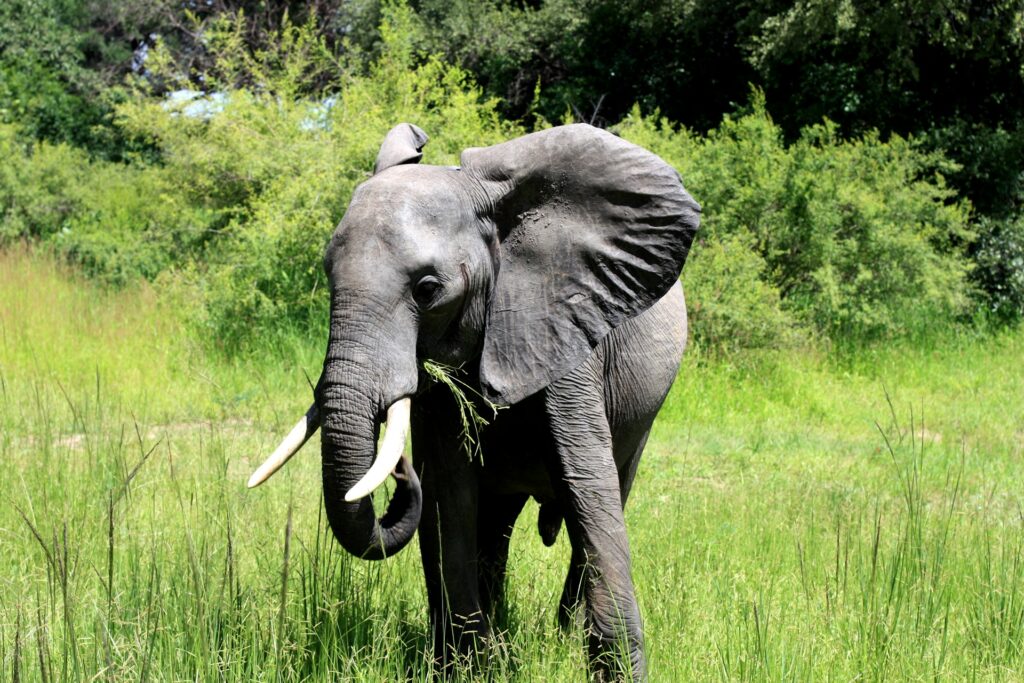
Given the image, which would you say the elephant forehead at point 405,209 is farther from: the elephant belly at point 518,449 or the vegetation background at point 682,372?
the vegetation background at point 682,372

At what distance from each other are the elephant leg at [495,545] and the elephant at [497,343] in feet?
1.18

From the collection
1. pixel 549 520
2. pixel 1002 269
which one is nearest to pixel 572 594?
pixel 549 520

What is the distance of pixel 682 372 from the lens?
31.5ft

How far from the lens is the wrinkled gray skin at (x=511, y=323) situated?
295 centimetres

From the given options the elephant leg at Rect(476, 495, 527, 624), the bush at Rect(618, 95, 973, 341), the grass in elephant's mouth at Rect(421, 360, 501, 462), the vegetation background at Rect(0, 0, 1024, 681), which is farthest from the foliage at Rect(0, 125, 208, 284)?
the grass in elephant's mouth at Rect(421, 360, 501, 462)

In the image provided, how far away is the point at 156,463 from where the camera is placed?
20.9 feet

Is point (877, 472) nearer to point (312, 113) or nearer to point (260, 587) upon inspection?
point (260, 587)

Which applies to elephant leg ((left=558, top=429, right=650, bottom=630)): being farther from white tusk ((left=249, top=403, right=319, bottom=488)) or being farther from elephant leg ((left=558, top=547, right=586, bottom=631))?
white tusk ((left=249, top=403, right=319, bottom=488))

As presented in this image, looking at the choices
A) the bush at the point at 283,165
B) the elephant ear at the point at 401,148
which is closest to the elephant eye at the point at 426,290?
the elephant ear at the point at 401,148

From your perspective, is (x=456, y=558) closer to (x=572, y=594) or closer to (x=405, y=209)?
(x=572, y=594)

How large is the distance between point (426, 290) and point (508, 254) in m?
0.45

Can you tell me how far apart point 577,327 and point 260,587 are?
5.32ft

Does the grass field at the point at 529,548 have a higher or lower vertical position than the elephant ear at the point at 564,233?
lower

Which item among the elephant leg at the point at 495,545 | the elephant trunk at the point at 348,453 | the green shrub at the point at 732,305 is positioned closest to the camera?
the elephant trunk at the point at 348,453
